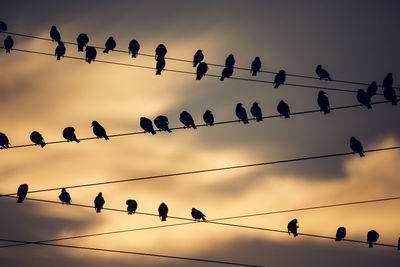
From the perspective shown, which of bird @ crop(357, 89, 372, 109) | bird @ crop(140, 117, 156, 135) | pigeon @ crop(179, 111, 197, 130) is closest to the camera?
bird @ crop(357, 89, 372, 109)

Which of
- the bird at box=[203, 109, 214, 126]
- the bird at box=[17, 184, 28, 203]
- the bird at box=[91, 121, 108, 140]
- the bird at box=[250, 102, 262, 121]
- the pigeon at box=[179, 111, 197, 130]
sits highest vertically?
the bird at box=[250, 102, 262, 121]

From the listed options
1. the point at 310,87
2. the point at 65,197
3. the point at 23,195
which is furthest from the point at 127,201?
the point at 310,87

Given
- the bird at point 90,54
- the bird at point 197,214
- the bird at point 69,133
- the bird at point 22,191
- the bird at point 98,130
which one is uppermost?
the bird at point 90,54

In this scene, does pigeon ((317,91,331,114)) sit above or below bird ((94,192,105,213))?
above

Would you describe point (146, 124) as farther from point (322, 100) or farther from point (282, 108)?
point (322, 100)

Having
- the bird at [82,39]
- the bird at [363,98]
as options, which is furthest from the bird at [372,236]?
the bird at [82,39]

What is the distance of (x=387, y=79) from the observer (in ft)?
72.8

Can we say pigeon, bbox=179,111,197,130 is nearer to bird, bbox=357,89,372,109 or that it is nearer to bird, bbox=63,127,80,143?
bird, bbox=63,127,80,143

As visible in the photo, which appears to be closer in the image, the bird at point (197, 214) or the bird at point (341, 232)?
the bird at point (197, 214)

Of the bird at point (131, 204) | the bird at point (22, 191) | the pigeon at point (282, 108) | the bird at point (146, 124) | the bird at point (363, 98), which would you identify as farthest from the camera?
the bird at point (22, 191)

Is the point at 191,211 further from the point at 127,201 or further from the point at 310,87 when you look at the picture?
the point at 310,87

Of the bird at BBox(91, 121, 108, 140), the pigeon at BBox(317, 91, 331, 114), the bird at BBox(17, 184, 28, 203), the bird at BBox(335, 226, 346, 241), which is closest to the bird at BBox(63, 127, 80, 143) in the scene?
the bird at BBox(91, 121, 108, 140)

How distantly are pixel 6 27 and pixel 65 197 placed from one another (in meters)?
7.86

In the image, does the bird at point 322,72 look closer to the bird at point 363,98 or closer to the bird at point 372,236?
the bird at point 363,98
